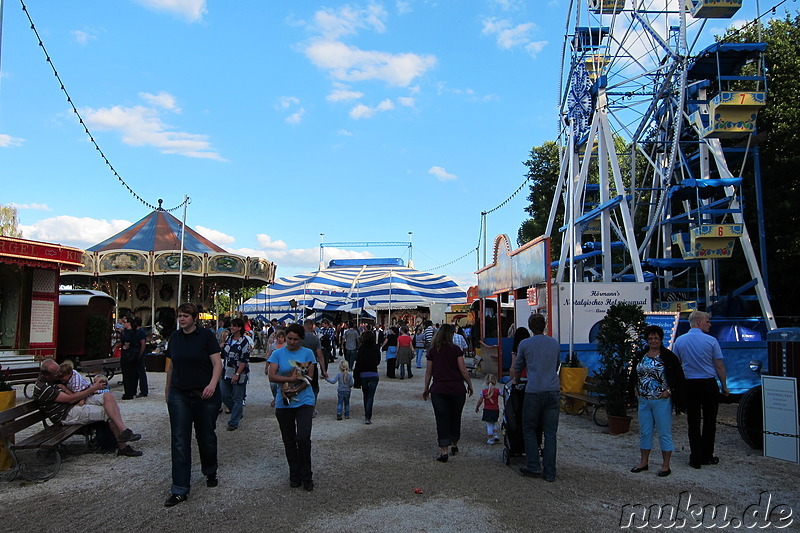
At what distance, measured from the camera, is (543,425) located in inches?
252

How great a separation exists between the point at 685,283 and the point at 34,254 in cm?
2552

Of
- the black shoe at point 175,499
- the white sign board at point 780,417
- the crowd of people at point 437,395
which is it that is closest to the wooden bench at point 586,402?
the crowd of people at point 437,395

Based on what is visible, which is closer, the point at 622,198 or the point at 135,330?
the point at 135,330

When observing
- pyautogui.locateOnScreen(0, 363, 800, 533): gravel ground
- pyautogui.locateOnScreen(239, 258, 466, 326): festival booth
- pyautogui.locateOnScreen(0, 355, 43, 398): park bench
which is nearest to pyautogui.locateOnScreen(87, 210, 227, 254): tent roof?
pyautogui.locateOnScreen(239, 258, 466, 326): festival booth

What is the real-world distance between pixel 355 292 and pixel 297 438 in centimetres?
4706

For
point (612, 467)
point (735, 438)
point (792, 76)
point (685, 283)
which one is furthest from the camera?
point (685, 283)

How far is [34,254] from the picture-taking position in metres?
17.4

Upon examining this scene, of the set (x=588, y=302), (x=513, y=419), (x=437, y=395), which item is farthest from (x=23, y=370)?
(x=588, y=302)

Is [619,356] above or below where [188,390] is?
above

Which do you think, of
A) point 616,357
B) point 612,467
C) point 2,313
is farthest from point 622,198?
point 2,313

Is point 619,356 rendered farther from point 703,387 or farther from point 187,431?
point 187,431

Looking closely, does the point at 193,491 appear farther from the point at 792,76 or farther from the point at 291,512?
the point at 792,76

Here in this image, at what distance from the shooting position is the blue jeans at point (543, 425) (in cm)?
631

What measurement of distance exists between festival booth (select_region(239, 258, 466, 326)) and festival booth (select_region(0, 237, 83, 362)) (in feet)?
76.3
